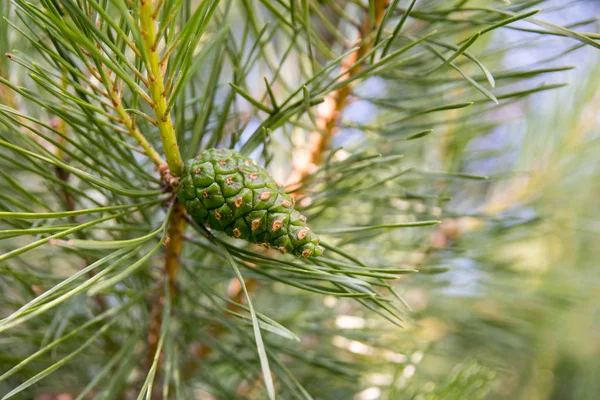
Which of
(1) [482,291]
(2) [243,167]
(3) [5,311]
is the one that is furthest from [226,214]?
(1) [482,291]

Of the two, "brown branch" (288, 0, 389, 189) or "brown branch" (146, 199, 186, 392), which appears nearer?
"brown branch" (146, 199, 186, 392)

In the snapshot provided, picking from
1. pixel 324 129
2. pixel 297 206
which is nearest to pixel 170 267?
pixel 297 206

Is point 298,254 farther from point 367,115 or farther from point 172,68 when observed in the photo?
point 367,115

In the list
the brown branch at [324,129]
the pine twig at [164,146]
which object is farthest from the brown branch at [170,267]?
the brown branch at [324,129]

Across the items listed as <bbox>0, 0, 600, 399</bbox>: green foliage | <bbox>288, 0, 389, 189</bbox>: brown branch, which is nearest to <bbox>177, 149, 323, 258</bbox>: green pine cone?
<bbox>0, 0, 600, 399</bbox>: green foliage

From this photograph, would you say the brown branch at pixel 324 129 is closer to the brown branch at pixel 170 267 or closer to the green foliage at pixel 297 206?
the green foliage at pixel 297 206

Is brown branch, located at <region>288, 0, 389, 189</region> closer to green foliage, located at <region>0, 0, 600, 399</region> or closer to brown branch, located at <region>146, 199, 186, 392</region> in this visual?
green foliage, located at <region>0, 0, 600, 399</region>

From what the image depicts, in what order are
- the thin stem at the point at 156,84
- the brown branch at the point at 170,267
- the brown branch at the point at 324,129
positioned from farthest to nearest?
the brown branch at the point at 324,129
the brown branch at the point at 170,267
the thin stem at the point at 156,84
